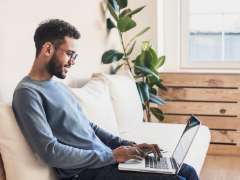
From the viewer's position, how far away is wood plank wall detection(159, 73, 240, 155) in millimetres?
3574

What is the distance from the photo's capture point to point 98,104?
2.36 meters

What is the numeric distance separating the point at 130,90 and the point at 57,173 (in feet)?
4.07

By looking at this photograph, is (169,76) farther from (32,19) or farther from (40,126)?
(40,126)

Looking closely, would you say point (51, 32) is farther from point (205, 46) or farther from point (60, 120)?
point (205, 46)

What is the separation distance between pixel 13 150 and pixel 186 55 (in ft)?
8.56

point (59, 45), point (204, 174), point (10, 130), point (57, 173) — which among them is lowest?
point (204, 174)

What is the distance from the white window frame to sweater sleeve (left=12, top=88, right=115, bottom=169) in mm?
2448

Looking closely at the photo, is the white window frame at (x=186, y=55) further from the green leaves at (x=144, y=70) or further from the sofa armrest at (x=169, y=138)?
the sofa armrest at (x=169, y=138)

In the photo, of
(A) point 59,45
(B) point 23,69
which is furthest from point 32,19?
(A) point 59,45

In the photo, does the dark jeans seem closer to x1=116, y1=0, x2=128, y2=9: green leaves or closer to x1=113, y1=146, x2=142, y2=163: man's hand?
x1=113, y1=146, x2=142, y2=163: man's hand

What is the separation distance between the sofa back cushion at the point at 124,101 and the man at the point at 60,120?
87 centimetres

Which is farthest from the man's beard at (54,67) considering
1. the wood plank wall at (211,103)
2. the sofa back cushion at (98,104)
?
the wood plank wall at (211,103)

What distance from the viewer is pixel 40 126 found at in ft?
5.14

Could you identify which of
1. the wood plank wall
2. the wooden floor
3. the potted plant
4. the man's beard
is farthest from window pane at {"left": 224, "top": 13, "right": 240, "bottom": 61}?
the man's beard
